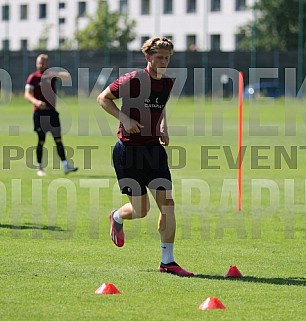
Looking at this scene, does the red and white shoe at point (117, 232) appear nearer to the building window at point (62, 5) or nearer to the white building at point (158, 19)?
the building window at point (62, 5)

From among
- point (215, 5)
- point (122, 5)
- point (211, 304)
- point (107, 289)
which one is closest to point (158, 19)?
point (122, 5)

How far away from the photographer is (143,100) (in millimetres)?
9797

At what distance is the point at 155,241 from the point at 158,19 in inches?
2416

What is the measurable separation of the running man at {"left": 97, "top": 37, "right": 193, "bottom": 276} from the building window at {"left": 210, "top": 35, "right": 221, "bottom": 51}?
67337 millimetres

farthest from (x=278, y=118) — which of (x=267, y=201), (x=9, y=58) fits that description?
(x=267, y=201)

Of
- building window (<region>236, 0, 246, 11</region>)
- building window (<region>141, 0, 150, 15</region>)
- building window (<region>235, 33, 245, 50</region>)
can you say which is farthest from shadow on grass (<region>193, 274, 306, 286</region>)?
building window (<region>236, 0, 246, 11</region>)

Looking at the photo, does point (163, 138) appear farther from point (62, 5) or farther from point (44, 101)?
point (62, 5)

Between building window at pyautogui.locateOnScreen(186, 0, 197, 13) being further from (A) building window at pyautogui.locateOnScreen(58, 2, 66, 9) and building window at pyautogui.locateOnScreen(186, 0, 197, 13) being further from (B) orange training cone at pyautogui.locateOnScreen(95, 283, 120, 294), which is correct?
(B) orange training cone at pyautogui.locateOnScreen(95, 283, 120, 294)

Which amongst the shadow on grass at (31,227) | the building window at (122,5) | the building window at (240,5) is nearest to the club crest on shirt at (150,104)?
the shadow on grass at (31,227)

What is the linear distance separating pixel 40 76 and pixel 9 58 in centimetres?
3733

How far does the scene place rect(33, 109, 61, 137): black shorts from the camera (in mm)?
20172

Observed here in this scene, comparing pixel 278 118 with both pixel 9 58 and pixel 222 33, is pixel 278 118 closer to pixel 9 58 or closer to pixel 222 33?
pixel 9 58

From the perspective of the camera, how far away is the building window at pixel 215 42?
7706cm

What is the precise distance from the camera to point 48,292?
881cm
